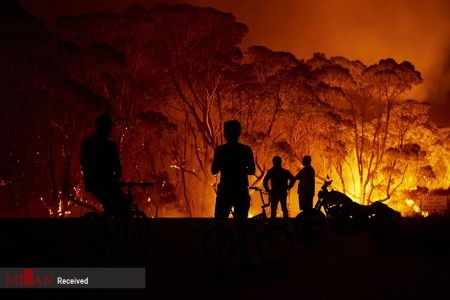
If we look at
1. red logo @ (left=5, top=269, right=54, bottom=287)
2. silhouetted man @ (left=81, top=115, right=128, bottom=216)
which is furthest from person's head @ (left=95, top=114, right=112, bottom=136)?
red logo @ (left=5, top=269, right=54, bottom=287)

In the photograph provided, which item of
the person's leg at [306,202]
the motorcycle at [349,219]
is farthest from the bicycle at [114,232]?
the person's leg at [306,202]

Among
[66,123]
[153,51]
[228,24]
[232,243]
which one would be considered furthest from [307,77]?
[232,243]

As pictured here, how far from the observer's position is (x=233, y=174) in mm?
7789

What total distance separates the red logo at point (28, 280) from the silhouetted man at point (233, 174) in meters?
2.41

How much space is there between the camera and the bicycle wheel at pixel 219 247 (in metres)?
7.53

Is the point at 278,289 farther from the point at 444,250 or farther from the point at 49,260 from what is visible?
the point at 444,250

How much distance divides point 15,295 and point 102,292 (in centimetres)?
89

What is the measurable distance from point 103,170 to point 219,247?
1.88 m

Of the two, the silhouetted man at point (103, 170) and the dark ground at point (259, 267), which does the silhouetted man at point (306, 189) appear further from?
the silhouetted man at point (103, 170)

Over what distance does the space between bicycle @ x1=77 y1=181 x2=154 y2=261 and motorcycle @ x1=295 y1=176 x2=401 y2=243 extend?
5361mm

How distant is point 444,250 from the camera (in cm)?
1027

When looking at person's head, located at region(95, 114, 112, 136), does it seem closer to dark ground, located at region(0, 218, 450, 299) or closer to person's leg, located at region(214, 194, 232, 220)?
dark ground, located at region(0, 218, 450, 299)

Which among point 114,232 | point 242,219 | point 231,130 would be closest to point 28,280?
point 114,232

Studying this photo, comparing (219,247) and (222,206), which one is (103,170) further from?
(219,247)
